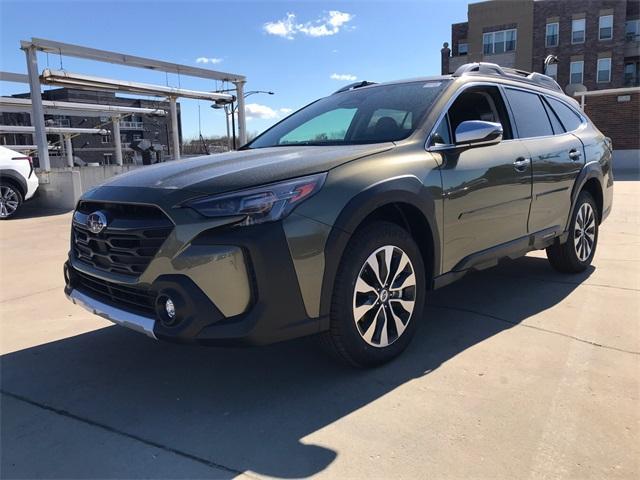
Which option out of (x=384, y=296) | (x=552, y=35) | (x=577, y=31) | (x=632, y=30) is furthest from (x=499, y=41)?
(x=384, y=296)

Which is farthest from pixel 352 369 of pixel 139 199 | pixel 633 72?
pixel 633 72

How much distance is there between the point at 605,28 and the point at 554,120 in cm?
3644

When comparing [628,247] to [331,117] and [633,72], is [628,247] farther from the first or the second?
[633,72]

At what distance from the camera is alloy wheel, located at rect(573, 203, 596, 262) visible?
495cm

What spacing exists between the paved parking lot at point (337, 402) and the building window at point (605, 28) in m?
37.1

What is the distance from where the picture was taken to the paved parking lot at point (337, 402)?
7.31 ft

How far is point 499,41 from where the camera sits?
36.6 metres

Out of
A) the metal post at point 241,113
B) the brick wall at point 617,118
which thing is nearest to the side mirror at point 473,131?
the metal post at point 241,113

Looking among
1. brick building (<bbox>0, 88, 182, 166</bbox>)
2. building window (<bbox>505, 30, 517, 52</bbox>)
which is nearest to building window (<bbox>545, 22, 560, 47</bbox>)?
building window (<bbox>505, 30, 517, 52</bbox>)

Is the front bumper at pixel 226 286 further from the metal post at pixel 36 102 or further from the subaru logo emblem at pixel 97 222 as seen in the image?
the metal post at pixel 36 102

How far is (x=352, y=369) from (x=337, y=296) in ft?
1.86

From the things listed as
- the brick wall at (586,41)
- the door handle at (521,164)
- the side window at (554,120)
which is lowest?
the door handle at (521,164)

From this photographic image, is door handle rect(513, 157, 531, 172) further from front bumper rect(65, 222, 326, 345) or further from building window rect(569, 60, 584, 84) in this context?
building window rect(569, 60, 584, 84)

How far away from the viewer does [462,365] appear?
314 cm
